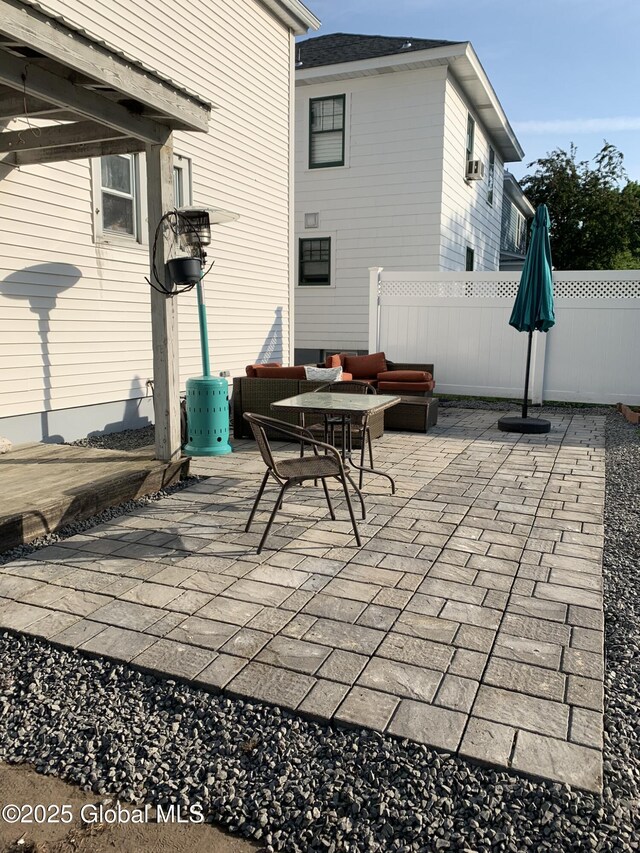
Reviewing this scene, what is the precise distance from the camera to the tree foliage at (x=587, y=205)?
2003 cm

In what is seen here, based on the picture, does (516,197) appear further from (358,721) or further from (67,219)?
(358,721)

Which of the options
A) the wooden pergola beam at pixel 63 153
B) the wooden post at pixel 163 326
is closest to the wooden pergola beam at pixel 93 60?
the wooden post at pixel 163 326

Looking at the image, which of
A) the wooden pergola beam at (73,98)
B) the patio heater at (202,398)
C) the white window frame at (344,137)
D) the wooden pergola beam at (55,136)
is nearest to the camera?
the wooden pergola beam at (73,98)

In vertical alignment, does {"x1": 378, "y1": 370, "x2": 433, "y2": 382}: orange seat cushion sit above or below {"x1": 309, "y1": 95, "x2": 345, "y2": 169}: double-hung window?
below

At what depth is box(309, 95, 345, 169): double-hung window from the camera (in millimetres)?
12938

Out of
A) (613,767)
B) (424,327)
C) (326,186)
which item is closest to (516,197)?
(326,186)

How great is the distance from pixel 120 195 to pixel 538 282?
494cm

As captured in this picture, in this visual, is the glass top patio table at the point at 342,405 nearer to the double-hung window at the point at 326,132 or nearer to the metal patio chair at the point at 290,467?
the metal patio chair at the point at 290,467

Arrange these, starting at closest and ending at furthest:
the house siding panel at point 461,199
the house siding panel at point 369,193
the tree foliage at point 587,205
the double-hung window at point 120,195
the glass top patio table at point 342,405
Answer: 1. the glass top patio table at point 342,405
2. the double-hung window at point 120,195
3. the house siding panel at point 369,193
4. the house siding panel at point 461,199
5. the tree foliage at point 587,205

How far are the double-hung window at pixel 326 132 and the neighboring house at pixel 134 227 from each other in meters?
2.75

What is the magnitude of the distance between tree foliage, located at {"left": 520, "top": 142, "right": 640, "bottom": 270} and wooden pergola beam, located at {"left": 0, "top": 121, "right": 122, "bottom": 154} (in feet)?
59.5

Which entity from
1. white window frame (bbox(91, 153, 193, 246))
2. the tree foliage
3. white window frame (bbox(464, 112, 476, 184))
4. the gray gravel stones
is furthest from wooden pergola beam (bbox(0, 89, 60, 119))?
the tree foliage

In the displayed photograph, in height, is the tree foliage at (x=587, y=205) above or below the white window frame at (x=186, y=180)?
above

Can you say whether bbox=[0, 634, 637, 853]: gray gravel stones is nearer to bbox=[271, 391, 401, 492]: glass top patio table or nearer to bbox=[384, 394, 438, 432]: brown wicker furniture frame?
bbox=[271, 391, 401, 492]: glass top patio table
